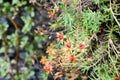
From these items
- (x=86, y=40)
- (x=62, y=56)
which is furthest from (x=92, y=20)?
(x=62, y=56)

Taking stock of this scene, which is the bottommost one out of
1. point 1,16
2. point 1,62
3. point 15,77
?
point 15,77

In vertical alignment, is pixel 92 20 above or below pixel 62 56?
above

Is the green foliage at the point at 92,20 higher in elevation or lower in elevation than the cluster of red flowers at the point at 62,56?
higher

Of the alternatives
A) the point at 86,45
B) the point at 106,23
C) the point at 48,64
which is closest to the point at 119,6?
the point at 106,23

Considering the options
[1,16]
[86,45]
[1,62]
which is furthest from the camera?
[1,16]

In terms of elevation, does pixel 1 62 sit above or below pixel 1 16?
below

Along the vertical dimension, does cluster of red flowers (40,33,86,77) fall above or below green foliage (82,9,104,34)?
below

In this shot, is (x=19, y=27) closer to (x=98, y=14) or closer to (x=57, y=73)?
(x=57, y=73)

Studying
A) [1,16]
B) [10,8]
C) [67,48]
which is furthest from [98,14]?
[1,16]

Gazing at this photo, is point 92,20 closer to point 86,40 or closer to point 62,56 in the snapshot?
point 86,40

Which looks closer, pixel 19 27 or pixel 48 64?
pixel 48 64

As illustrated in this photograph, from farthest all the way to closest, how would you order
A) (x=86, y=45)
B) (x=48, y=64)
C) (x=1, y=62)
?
(x=1, y=62) → (x=48, y=64) → (x=86, y=45)
